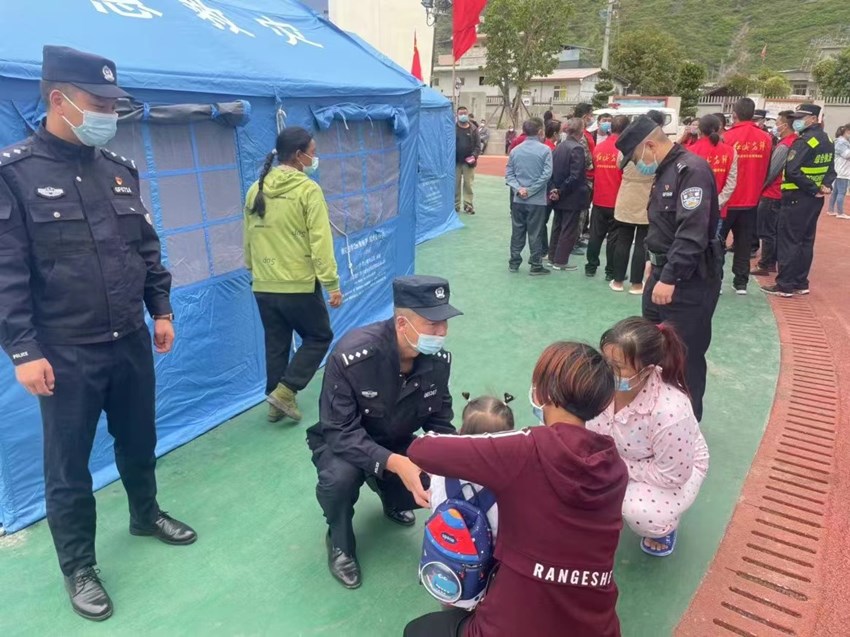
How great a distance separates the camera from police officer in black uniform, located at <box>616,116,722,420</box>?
120 inches

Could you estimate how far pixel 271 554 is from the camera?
2.54 m

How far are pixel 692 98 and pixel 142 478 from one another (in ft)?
136

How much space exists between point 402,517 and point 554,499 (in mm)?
1493

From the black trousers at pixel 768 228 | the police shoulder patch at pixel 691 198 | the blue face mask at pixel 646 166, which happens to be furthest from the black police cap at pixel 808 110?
the police shoulder patch at pixel 691 198

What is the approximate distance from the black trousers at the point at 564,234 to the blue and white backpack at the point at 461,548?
18.3 feet

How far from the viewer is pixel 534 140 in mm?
6430

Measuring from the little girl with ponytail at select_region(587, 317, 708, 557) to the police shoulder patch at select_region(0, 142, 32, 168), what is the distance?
2191 mm

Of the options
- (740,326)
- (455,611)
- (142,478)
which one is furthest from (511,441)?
(740,326)

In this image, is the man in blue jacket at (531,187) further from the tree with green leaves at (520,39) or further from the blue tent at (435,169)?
the tree with green leaves at (520,39)

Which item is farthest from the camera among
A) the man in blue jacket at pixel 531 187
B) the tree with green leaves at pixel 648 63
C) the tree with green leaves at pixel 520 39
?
the tree with green leaves at pixel 648 63

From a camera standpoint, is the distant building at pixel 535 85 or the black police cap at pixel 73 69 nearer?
the black police cap at pixel 73 69

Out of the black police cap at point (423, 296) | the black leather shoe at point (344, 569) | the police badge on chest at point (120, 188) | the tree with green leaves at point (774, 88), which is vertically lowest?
the black leather shoe at point (344, 569)

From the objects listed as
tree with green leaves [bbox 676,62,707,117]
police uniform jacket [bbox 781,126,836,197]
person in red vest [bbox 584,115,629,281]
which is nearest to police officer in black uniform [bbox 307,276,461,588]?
person in red vest [bbox 584,115,629,281]

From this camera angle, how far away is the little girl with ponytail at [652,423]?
2303mm
